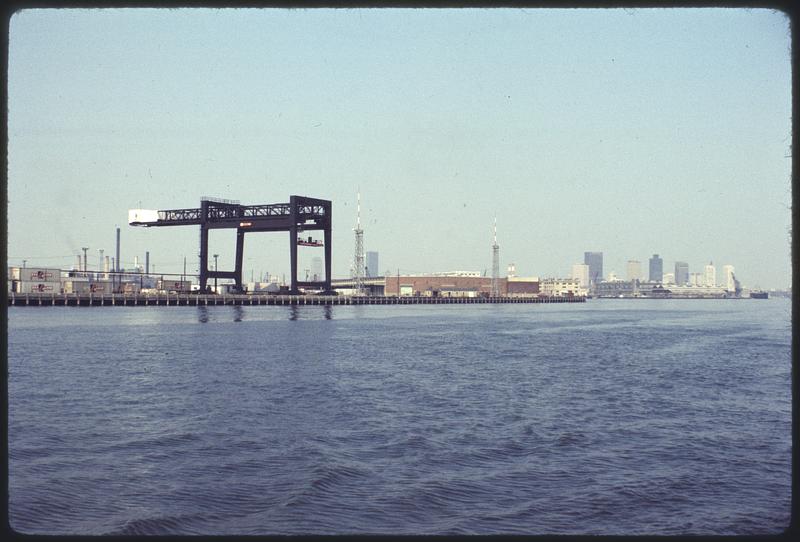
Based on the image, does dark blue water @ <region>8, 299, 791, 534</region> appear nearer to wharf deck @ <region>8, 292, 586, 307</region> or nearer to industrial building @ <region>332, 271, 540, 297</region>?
wharf deck @ <region>8, 292, 586, 307</region>

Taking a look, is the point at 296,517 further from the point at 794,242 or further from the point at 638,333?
the point at 638,333

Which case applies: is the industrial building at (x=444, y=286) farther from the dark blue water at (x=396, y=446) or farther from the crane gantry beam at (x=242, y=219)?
the dark blue water at (x=396, y=446)

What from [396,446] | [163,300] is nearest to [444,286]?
[163,300]

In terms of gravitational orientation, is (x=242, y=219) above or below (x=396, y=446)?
above

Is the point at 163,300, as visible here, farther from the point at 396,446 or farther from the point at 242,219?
the point at 396,446

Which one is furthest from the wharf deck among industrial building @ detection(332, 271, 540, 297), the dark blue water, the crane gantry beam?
the dark blue water

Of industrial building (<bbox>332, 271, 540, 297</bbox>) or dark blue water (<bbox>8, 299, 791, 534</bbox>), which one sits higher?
industrial building (<bbox>332, 271, 540, 297</bbox>)

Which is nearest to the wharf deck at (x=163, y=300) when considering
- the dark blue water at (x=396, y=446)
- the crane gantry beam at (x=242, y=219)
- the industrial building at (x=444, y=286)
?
the crane gantry beam at (x=242, y=219)
